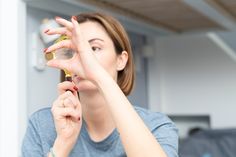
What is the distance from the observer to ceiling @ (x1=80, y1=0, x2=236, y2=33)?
3.85 feet

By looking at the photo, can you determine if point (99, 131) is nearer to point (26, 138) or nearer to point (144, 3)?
point (26, 138)

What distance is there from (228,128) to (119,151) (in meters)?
0.86

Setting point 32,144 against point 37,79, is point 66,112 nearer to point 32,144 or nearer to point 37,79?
point 32,144

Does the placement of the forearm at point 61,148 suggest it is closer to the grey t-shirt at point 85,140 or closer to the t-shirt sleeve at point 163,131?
the grey t-shirt at point 85,140

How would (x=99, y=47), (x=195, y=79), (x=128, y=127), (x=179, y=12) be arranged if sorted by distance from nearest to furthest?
1. (x=128, y=127)
2. (x=99, y=47)
3. (x=179, y=12)
4. (x=195, y=79)

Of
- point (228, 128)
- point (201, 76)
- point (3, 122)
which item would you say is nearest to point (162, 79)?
point (201, 76)

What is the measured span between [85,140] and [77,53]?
0.78 feet

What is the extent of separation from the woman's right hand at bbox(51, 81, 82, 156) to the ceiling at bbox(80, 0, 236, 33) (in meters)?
0.41

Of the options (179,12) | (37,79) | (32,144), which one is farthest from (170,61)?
(32,144)

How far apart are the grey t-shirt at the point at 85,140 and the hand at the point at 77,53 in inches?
7.5

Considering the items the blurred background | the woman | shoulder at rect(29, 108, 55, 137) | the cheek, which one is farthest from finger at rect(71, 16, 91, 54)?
the blurred background

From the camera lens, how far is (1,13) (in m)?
1.04

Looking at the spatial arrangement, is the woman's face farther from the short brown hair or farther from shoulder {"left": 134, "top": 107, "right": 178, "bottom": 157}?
shoulder {"left": 134, "top": 107, "right": 178, "bottom": 157}

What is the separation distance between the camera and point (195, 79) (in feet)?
5.96
